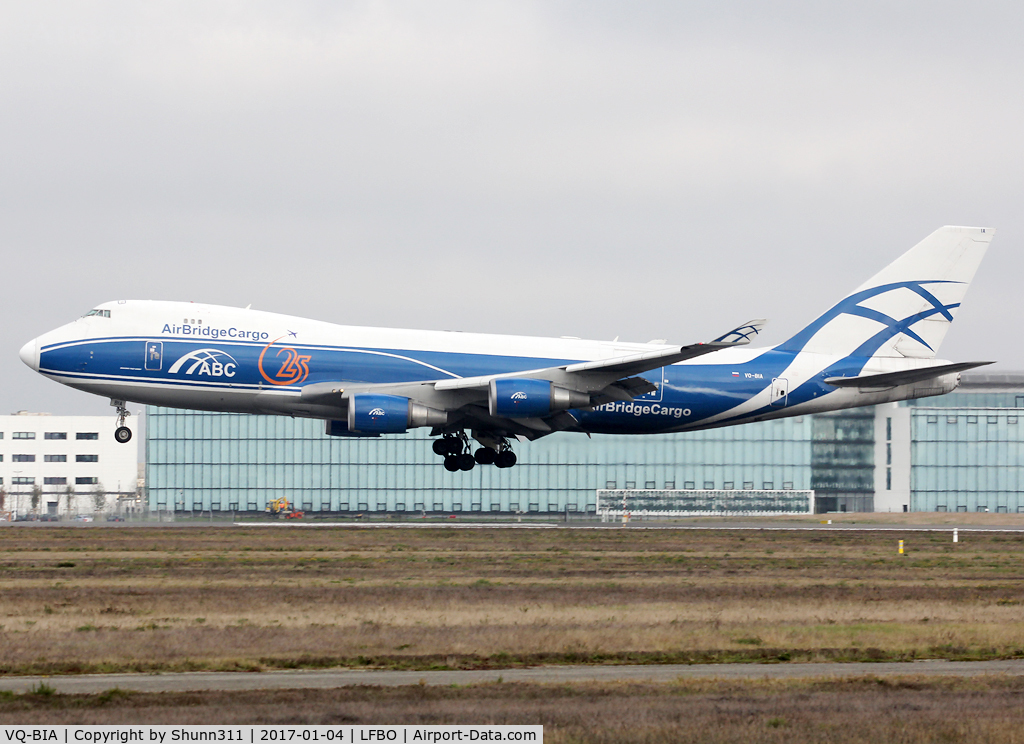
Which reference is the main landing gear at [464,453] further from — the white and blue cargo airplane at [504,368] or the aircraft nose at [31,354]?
the aircraft nose at [31,354]

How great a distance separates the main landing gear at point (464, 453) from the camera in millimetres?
47625

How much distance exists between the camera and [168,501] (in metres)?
104

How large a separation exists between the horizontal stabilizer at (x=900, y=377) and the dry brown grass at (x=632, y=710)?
29755 millimetres

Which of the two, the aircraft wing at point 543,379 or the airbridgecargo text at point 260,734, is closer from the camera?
the airbridgecargo text at point 260,734

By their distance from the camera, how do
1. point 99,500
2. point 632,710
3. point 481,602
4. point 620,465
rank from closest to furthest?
point 632,710
point 481,602
point 620,465
point 99,500

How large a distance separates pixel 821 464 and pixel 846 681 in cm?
8137

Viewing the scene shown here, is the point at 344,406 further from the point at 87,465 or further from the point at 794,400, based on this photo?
the point at 87,465

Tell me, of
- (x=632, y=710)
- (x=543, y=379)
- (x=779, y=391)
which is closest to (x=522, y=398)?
(x=543, y=379)

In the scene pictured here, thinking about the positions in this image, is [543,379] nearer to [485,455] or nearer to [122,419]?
[485,455]

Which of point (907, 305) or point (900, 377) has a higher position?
point (907, 305)

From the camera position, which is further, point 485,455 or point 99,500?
point 99,500

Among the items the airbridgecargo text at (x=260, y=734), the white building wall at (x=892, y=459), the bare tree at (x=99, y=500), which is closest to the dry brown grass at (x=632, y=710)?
the airbridgecargo text at (x=260, y=734)

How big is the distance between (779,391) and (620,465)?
161ft

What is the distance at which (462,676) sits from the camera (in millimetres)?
17859
